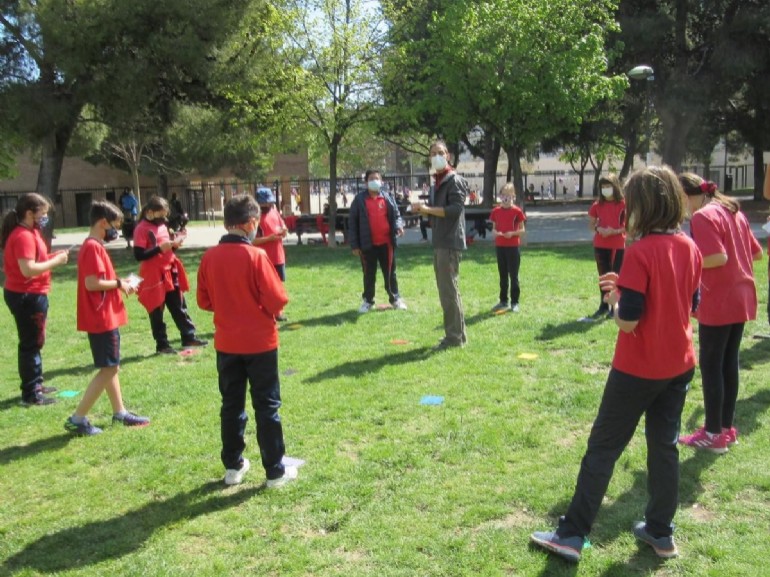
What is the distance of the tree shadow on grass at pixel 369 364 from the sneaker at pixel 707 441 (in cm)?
303

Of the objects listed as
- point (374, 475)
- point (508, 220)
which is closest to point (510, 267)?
point (508, 220)

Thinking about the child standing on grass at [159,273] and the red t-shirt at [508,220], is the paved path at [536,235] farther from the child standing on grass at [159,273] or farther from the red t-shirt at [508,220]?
the child standing on grass at [159,273]

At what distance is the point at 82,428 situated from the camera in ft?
18.0

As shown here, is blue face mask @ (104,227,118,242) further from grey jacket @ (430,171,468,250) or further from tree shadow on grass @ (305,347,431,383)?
grey jacket @ (430,171,468,250)

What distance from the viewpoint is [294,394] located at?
6.26 metres

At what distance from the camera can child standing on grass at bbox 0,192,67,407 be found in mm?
5863

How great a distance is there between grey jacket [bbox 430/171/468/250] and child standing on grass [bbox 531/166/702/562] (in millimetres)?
3861

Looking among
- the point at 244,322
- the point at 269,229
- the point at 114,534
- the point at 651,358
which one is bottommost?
the point at 114,534

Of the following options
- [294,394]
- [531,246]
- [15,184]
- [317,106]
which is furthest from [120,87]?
[15,184]

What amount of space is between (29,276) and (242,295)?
2644 mm

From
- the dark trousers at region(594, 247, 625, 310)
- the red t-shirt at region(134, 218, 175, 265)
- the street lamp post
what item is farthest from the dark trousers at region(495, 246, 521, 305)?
the street lamp post

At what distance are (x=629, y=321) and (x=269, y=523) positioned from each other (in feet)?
7.64

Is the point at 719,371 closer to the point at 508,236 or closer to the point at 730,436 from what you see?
the point at 730,436

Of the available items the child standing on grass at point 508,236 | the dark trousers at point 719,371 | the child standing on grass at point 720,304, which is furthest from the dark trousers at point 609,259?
the dark trousers at point 719,371
